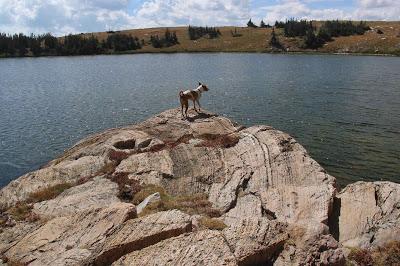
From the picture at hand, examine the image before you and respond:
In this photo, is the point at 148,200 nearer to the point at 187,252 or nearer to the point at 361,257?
the point at 187,252

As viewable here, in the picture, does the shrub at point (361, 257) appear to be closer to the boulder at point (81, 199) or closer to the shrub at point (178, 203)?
the shrub at point (178, 203)

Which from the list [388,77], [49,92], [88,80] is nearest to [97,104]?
[49,92]

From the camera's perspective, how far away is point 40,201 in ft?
81.4

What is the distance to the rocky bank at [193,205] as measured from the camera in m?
16.4

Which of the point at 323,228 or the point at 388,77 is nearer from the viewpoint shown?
the point at 323,228

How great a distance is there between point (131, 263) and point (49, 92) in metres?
84.2

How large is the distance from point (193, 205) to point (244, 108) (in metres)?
46.8

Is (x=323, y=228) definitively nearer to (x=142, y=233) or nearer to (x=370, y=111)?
(x=142, y=233)

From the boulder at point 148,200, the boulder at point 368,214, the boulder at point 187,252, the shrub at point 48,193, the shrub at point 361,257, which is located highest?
the boulder at point 187,252

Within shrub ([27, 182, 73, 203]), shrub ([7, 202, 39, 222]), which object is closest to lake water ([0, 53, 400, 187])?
shrub ([27, 182, 73, 203])

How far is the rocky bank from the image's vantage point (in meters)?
16.4

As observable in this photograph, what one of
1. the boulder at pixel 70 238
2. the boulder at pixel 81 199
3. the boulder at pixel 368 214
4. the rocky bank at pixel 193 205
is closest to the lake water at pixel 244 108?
the rocky bank at pixel 193 205

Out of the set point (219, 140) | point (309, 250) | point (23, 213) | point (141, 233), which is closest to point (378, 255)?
point (309, 250)

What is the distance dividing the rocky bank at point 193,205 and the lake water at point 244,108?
1210 cm
